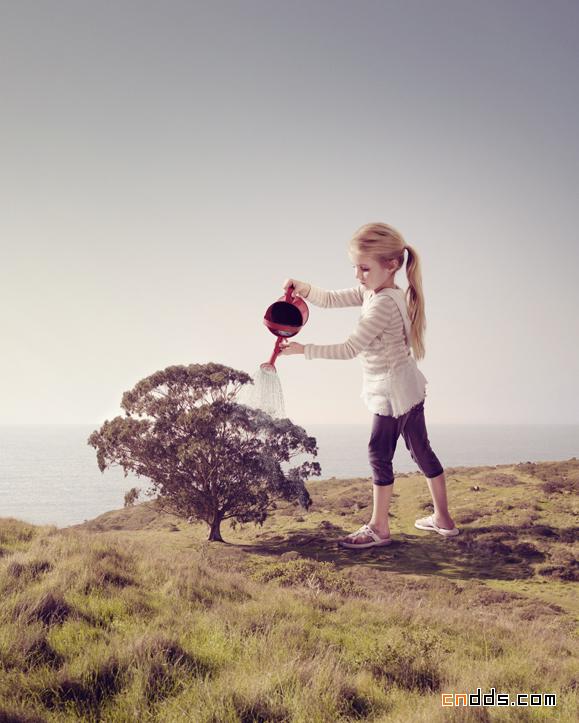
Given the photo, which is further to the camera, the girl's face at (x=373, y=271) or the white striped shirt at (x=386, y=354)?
the girl's face at (x=373, y=271)

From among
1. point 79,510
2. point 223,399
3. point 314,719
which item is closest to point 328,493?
point 223,399

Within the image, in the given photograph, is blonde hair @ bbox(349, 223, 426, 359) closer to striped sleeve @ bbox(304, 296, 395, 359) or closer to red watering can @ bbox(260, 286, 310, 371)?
striped sleeve @ bbox(304, 296, 395, 359)

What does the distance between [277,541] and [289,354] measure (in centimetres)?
2672

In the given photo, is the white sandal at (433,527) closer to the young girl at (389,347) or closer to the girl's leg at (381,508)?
the young girl at (389,347)

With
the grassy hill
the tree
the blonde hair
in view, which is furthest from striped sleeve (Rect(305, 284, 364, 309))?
the tree

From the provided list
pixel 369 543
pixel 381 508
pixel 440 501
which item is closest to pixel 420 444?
pixel 440 501

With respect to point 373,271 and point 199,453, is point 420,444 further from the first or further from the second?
point 199,453

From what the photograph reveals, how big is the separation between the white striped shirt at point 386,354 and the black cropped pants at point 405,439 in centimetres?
9

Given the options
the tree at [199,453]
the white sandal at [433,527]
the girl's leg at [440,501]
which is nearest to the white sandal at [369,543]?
the white sandal at [433,527]

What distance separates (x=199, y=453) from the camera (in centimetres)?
2833

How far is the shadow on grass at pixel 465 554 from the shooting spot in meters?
19.9

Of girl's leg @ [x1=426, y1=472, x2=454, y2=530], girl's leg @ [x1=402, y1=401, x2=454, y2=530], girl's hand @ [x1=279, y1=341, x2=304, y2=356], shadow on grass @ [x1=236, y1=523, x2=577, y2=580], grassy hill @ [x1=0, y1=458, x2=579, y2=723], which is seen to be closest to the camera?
girl's hand @ [x1=279, y1=341, x2=304, y2=356]

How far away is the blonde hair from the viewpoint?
11.0 feet

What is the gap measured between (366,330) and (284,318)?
0.54 meters
